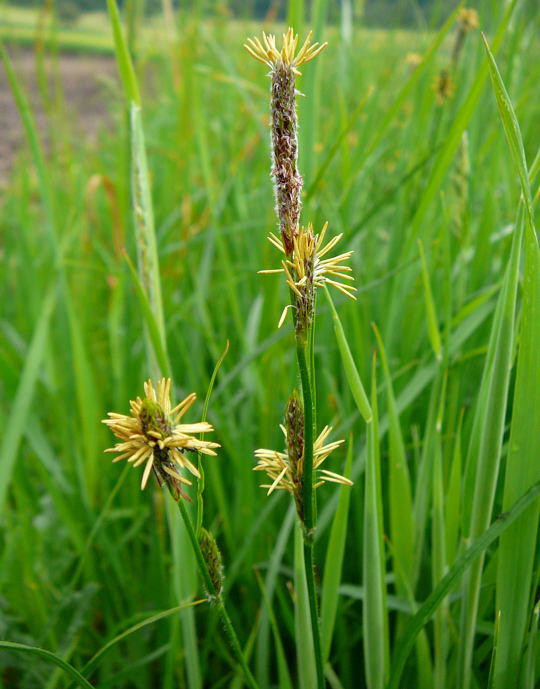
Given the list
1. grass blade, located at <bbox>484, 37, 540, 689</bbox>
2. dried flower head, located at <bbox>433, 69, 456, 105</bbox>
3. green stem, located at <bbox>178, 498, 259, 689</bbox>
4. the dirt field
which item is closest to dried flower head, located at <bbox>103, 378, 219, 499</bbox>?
green stem, located at <bbox>178, 498, 259, 689</bbox>

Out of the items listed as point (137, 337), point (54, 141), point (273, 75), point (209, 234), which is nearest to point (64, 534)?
point (137, 337)

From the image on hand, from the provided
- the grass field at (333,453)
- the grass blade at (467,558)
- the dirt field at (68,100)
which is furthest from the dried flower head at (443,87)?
the dirt field at (68,100)

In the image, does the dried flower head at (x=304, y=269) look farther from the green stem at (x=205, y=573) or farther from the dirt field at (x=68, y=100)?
the dirt field at (x=68, y=100)

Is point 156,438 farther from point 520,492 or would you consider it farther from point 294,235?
point 520,492

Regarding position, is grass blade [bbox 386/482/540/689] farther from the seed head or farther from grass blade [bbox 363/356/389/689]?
the seed head

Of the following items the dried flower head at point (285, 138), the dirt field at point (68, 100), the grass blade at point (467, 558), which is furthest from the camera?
the dirt field at point (68, 100)

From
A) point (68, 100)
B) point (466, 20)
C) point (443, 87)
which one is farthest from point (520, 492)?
point (68, 100)
